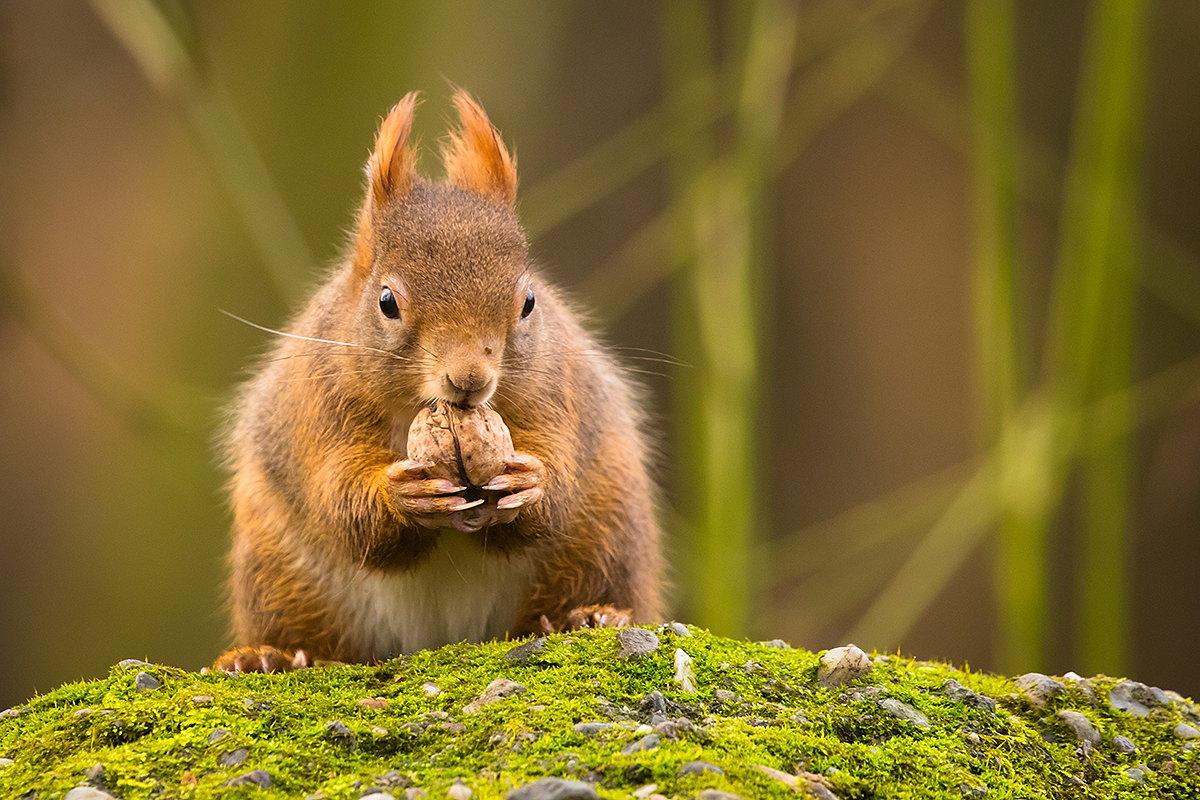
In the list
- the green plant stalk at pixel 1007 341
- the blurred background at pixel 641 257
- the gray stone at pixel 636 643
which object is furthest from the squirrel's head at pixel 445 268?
the blurred background at pixel 641 257

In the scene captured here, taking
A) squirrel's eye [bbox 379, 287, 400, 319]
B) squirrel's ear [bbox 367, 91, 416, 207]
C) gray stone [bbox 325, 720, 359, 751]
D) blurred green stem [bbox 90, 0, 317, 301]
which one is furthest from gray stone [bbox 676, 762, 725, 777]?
blurred green stem [bbox 90, 0, 317, 301]

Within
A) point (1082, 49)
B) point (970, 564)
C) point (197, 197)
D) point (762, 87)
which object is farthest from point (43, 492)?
point (1082, 49)

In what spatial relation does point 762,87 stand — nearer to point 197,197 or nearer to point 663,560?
point 663,560

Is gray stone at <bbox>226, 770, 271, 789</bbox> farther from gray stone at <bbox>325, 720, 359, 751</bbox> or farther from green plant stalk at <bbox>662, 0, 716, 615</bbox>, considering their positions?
green plant stalk at <bbox>662, 0, 716, 615</bbox>

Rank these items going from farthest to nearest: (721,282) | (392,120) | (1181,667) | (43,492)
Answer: (43,492), (1181,667), (721,282), (392,120)

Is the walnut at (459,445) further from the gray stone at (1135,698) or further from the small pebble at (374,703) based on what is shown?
the gray stone at (1135,698)
